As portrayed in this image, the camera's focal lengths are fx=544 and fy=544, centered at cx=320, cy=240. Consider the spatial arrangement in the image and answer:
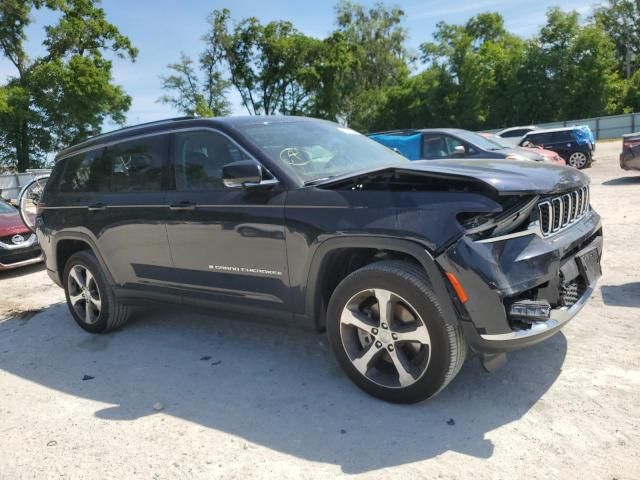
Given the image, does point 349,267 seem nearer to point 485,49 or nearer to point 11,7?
point 11,7

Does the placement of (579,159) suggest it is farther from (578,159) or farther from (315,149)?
(315,149)

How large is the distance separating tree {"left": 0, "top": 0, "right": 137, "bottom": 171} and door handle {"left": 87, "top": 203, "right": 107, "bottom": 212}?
32829mm

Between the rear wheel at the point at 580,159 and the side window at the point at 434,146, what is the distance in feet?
28.7

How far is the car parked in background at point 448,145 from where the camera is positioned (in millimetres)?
10336

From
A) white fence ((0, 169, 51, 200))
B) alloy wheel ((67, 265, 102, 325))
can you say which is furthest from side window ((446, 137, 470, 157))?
white fence ((0, 169, 51, 200))

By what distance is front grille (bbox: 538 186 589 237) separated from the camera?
307cm

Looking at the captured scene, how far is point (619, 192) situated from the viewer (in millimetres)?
10961

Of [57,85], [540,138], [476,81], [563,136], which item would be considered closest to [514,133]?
[540,138]

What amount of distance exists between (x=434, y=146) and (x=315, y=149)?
762cm

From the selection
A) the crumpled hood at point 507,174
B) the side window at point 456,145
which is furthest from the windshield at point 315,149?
the side window at point 456,145

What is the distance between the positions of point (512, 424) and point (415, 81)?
4382cm

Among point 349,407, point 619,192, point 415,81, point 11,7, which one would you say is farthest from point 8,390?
point 415,81

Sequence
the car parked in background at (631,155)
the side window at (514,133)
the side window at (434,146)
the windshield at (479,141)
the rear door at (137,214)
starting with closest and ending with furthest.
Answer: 1. the rear door at (137,214)
2. the windshield at (479,141)
3. the side window at (434,146)
4. the car parked in background at (631,155)
5. the side window at (514,133)

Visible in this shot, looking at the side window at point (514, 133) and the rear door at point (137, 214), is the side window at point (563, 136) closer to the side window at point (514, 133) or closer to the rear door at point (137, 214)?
the side window at point (514, 133)
